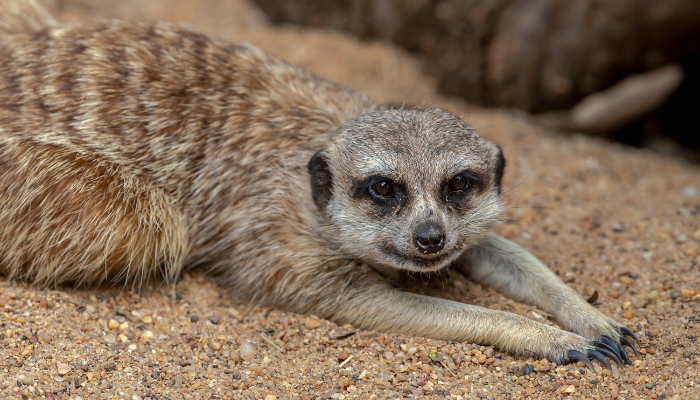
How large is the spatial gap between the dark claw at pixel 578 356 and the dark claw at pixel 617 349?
163 millimetres

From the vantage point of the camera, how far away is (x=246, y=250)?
3.48m

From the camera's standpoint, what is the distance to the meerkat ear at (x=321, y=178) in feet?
10.6

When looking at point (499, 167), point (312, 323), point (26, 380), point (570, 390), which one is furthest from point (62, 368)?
point (499, 167)

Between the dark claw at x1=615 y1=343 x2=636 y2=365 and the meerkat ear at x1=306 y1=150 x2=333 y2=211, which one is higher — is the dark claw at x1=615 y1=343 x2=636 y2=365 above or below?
below

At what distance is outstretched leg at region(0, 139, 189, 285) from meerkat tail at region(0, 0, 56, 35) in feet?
4.20

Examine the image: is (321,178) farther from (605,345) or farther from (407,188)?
(605,345)

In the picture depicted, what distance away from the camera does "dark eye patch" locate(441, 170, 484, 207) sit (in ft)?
9.93

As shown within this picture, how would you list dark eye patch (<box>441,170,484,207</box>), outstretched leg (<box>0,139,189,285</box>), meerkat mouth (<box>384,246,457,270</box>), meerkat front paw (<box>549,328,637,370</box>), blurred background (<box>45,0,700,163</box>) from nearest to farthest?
1. meerkat front paw (<box>549,328,637,370</box>)
2. meerkat mouth (<box>384,246,457,270</box>)
3. dark eye patch (<box>441,170,484,207</box>)
4. outstretched leg (<box>0,139,189,285</box>)
5. blurred background (<box>45,0,700,163</box>)

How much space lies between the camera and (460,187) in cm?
307

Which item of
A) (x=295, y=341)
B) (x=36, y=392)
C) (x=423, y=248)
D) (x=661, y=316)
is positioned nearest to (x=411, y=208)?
(x=423, y=248)

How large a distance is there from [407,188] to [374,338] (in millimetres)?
727

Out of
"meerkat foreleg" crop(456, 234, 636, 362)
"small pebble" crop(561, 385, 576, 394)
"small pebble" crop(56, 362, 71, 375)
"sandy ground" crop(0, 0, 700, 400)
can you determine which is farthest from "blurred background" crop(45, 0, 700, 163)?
"small pebble" crop(56, 362, 71, 375)

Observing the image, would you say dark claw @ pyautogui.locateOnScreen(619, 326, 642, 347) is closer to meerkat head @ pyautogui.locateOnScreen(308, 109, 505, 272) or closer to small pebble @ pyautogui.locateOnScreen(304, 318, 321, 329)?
meerkat head @ pyautogui.locateOnScreen(308, 109, 505, 272)

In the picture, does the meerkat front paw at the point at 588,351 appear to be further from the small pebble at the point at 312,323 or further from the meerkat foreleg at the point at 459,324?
the small pebble at the point at 312,323
